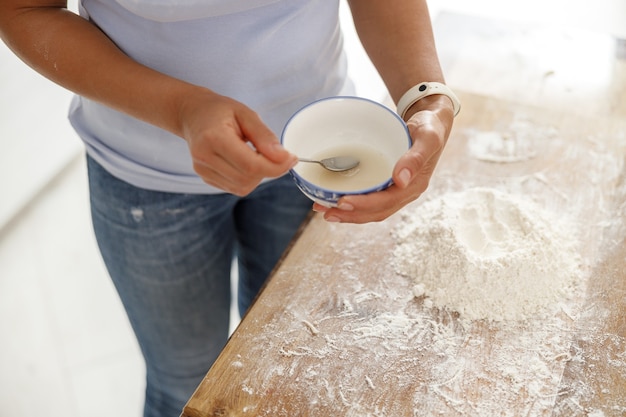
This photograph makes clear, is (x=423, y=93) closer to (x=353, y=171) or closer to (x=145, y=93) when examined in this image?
(x=353, y=171)

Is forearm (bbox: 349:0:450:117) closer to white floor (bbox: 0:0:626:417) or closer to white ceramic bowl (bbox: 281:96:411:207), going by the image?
white ceramic bowl (bbox: 281:96:411:207)

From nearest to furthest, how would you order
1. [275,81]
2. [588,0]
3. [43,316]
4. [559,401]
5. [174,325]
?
1. [559,401]
2. [275,81]
3. [174,325]
4. [43,316]
5. [588,0]

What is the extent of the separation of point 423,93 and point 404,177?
200 mm

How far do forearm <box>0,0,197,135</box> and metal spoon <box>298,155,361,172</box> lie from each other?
0.62ft

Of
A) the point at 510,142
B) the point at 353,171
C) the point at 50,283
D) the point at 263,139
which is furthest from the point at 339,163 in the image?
the point at 50,283

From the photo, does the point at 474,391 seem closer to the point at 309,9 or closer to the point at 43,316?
the point at 309,9

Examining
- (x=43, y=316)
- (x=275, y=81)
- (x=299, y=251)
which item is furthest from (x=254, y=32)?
(x=43, y=316)

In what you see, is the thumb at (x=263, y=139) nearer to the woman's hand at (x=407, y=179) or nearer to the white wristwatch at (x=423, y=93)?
the woman's hand at (x=407, y=179)

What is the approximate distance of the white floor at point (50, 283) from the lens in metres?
1.67

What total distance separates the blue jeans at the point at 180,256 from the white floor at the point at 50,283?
23.9 inches

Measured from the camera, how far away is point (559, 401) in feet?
2.51

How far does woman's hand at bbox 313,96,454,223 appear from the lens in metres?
0.71

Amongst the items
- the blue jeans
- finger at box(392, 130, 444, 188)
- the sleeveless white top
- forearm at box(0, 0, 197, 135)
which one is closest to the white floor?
the blue jeans

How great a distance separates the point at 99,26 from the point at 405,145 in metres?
0.43
